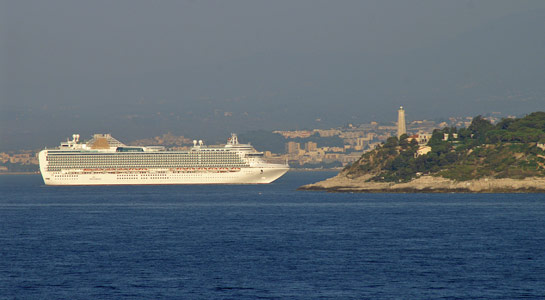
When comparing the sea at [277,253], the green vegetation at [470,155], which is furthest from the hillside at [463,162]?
the sea at [277,253]

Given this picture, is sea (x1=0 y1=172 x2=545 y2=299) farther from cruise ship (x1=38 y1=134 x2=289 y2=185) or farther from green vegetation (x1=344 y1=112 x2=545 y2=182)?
cruise ship (x1=38 y1=134 x2=289 y2=185)

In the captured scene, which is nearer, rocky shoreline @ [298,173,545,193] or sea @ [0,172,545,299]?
sea @ [0,172,545,299]

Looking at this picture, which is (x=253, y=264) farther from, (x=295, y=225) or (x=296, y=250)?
(x=295, y=225)

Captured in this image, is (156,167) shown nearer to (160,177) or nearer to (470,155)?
(160,177)

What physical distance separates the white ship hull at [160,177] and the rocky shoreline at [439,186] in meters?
27.0

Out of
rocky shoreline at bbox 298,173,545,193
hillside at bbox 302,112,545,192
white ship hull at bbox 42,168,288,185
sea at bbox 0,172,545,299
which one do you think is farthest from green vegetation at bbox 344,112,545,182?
sea at bbox 0,172,545,299

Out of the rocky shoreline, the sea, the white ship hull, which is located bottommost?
the sea

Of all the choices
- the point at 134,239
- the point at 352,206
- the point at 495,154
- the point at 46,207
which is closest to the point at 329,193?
the point at 495,154

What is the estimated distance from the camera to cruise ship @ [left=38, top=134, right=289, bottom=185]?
16062 cm

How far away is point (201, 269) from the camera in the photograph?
144ft

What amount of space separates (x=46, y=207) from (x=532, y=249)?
60165 millimetres

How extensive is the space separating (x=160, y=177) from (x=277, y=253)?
11380 centimetres

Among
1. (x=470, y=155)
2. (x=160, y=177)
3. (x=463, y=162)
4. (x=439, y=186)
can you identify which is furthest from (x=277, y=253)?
(x=160, y=177)

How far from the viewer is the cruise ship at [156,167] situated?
16062cm
